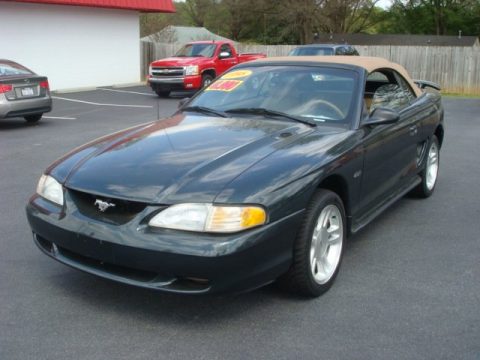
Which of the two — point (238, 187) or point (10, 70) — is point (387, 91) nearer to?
point (238, 187)

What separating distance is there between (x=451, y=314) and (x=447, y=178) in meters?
4.14

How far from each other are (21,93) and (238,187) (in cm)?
931

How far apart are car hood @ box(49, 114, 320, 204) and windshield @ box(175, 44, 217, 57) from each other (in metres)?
15.9

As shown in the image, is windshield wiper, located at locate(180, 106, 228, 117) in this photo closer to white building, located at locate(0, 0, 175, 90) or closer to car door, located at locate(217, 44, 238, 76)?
car door, located at locate(217, 44, 238, 76)

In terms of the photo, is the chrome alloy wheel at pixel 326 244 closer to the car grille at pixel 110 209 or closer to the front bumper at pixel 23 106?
the car grille at pixel 110 209

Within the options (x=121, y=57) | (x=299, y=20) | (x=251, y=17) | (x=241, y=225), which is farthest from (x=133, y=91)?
(x=251, y=17)

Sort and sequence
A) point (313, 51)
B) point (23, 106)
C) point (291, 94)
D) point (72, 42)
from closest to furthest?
point (291, 94) → point (23, 106) → point (313, 51) → point (72, 42)

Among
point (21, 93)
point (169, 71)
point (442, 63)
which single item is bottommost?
point (21, 93)

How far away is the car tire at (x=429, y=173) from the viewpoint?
622cm

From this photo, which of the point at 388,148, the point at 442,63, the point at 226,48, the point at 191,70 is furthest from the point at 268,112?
the point at 442,63

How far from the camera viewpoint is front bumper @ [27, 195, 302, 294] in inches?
125

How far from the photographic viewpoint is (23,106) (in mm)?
11430

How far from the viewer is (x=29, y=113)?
11.6 metres

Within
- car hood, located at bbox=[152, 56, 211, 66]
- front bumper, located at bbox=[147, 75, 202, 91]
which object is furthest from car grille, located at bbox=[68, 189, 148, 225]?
car hood, located at bbox=[152, 56, 211, 66]
